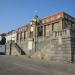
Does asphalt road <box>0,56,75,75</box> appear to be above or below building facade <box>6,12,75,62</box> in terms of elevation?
below

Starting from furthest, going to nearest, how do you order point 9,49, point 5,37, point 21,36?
point 5,37 → point 21,36 → point 9,49

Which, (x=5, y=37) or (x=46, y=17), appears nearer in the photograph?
(x=46, y=17)

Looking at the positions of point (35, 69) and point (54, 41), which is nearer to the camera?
point (35, 69)

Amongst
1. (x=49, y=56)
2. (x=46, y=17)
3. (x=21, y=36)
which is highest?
(x=46, y=17)

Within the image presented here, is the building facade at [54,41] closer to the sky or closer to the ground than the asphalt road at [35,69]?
closer to the sky

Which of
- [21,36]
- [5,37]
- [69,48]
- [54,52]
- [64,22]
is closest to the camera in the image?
[69,48]

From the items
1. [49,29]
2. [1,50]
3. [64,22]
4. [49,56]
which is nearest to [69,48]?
[49,56]

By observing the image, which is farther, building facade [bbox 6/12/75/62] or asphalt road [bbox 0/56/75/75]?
building facade [bbox 6/12/75/62]

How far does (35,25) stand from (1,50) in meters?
12.8

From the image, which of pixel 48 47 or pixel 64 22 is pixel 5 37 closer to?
pixel 64 22

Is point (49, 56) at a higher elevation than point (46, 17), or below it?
below

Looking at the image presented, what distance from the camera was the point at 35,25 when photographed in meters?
40.8

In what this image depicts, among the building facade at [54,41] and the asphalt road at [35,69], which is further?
the building facade at [54,41]

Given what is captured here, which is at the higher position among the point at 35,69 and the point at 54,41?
the point at 54,41
